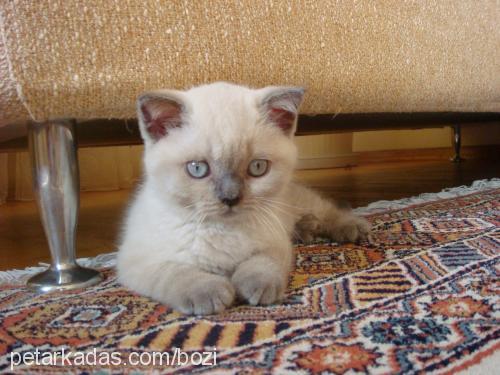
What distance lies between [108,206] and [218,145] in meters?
1.92

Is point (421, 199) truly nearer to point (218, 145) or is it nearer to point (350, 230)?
point (350, 230)

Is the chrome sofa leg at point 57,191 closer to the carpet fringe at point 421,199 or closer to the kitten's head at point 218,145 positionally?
the kitten's head at point 218,145

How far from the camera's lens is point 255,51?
3.93 ft

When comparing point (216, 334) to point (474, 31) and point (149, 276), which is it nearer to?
point (149, 276)

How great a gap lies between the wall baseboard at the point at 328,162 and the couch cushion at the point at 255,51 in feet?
8.10

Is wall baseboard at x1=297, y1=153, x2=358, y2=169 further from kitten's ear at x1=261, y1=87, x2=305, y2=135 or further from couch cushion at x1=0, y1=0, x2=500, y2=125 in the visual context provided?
kitten's ear at x1=261, y1=87, x2=305, y2=135

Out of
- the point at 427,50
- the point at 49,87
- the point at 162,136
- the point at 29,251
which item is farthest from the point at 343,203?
the point at 29,251

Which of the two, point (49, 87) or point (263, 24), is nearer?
point (49, 87)

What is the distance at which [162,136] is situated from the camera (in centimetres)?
101

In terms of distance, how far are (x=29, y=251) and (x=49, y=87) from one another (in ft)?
2.82

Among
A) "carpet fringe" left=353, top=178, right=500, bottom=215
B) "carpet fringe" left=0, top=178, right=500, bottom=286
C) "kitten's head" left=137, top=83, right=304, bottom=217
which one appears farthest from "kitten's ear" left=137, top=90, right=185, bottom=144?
"carpet fringe" left=353, top=178, right=500, bottom=215

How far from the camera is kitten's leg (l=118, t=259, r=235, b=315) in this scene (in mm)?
820

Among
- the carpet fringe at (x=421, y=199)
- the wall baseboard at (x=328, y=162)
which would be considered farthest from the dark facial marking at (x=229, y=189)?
the wall baseboard at (x=328, y=162)

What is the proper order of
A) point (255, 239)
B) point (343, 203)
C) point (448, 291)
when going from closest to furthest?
point (448, 291) → point (255, 239) → point (343, 203)
